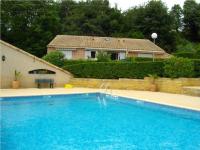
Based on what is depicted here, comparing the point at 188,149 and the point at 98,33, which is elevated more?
the point at 98,33

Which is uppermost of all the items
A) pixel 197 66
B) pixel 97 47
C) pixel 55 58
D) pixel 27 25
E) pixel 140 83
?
pixel 27 25

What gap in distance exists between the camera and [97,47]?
115 ft

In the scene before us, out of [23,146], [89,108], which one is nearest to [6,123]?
[23,146]

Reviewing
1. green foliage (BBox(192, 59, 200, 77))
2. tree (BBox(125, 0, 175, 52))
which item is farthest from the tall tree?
Answer: green foliage (BBox(192, 59, 200, 77))

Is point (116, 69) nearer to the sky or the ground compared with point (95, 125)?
nearer to the sky

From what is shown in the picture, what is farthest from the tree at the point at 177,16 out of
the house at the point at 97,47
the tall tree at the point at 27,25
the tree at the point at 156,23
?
the tall tree at the point at 27,25

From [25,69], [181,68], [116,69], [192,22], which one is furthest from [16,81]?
[192,22]

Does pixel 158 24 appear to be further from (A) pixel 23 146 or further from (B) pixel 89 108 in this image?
(A) pixel 23 146

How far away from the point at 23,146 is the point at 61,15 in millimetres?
52686

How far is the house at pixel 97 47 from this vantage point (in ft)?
114

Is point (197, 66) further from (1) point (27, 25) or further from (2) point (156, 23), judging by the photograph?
(1) point (27, 25)

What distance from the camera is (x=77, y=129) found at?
10.2 m

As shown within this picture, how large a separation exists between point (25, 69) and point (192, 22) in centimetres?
3724

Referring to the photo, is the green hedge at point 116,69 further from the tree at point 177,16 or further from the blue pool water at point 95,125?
the tree at point 177,16
